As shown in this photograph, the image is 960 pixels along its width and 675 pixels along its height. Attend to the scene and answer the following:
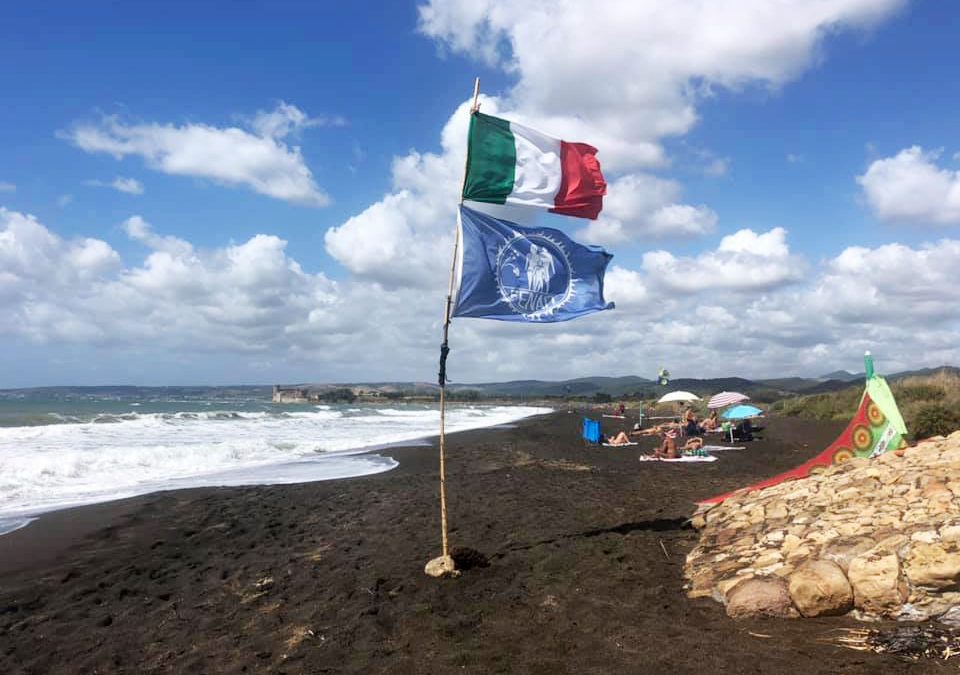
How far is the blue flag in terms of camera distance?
7340mm

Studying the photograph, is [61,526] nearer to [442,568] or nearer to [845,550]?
[442,568]

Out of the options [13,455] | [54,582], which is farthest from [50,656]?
[13,455]

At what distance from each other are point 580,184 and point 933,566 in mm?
5767

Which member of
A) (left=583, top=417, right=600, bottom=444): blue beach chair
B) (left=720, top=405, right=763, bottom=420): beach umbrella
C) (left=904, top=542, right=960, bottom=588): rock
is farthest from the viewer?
(left=583, top=417, right=600, bottom=444): blue beach chair

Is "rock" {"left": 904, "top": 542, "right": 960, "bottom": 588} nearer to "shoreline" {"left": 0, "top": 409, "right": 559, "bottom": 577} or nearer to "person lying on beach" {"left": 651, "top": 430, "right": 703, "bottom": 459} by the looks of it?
"shoreline" {"left": 0, "top": 409, "right": 559, "bottom": 577}

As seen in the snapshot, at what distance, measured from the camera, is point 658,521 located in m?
9.52

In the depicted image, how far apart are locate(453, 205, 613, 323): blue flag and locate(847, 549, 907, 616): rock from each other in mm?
4132

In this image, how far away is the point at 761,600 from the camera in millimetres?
5371

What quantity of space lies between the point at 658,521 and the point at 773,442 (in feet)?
51.5

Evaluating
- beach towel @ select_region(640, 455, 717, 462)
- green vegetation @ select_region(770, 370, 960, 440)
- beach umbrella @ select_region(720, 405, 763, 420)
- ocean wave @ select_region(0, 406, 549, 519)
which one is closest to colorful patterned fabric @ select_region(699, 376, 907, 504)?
beach towel @ select_region(640, 455, 717, 462)

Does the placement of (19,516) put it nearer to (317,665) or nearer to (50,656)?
(50,656)

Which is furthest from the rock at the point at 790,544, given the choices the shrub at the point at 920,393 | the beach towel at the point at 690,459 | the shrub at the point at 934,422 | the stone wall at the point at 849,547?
the shrub at the point at 920,393

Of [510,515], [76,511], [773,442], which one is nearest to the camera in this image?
[510,515]

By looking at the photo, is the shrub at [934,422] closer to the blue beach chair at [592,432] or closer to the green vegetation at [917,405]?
the green vegetation at [917,405]
